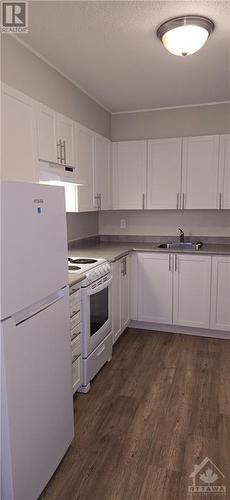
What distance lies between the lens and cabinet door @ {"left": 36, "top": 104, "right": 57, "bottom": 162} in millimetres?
2314

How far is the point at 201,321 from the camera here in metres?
3.40

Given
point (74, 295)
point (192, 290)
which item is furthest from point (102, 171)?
point (74, 295)

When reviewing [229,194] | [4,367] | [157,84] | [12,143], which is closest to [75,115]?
[157,84]

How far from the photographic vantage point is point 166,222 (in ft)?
13.2

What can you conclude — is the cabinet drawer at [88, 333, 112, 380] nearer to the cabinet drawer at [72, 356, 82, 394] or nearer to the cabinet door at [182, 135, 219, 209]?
the cabinet drawer at [72, 356, 82, 394]

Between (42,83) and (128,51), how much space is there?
2.23 ft

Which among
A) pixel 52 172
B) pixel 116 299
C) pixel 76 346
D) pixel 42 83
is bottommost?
pixel 76 346

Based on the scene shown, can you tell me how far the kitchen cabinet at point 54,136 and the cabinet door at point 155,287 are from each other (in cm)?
135

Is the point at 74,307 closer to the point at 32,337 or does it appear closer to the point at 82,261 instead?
the point at 82,261

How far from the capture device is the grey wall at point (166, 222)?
381 centimetres

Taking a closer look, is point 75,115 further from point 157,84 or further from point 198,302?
point 198,302

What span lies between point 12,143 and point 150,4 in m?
1.11

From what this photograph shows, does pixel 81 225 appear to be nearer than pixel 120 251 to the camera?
No

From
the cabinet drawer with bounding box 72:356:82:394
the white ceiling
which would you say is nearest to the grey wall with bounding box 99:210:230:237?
the white ceiling
